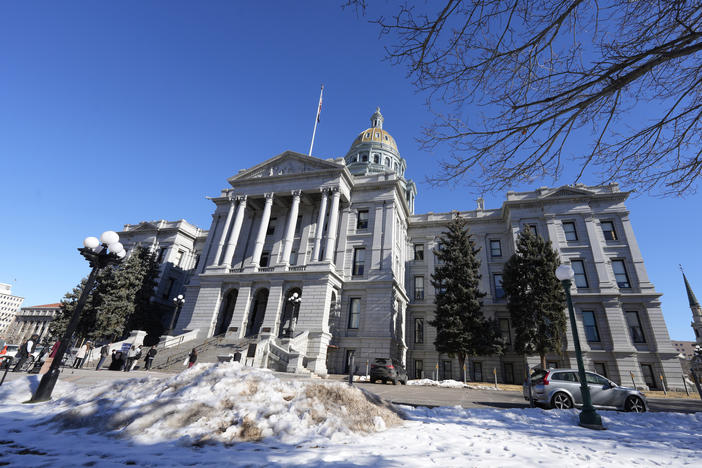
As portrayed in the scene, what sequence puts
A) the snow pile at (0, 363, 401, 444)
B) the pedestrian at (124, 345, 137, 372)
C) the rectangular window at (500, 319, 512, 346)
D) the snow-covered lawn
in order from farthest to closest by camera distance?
the rectangular window at (500, 319, 512, 346), the pedestrian at (124, 345, 137, 372), the snow pile at (0, 363, 401, 444), the snow-covered lawn

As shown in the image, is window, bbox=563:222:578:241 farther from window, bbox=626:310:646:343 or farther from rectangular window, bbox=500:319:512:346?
rectangular window, bbox=500:319:512:346

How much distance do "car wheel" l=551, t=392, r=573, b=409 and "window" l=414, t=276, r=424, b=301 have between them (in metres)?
22.4

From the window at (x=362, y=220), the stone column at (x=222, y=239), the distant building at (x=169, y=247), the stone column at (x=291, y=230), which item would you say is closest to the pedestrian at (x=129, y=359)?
the stone column at (x=222, y=239)

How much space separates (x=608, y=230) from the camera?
29.0 metres

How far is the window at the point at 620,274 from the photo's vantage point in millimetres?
27031

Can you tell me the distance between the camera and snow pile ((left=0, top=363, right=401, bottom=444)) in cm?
421

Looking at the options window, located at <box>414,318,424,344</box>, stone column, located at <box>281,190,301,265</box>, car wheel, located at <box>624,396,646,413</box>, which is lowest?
car wheel, located at <box>624,396,646,413</box>

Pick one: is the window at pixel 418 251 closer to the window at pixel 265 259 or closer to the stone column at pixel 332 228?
the stone column at pixel 332 228

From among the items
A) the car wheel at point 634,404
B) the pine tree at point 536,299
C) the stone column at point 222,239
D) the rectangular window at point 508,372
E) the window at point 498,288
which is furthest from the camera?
the window at point 498,288

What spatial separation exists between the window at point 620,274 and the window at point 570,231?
358 cm

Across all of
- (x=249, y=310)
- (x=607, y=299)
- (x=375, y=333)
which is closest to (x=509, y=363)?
(x=607, y=299)

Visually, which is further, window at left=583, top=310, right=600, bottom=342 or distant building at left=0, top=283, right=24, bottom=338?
distant building at left=0, top=283, right=24, bottom=338

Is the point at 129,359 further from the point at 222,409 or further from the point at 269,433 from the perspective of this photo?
the point at 269,433

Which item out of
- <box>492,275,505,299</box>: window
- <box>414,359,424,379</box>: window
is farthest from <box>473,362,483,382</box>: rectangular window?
<box>492,275,505,299</box>: window
